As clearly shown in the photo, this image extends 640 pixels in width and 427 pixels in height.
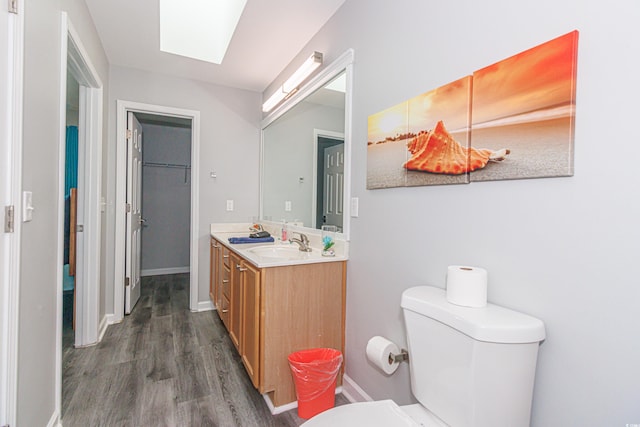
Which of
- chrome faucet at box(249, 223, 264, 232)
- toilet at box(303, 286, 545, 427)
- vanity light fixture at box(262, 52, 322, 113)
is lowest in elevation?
toilet at box(303, 286, 545, 427)

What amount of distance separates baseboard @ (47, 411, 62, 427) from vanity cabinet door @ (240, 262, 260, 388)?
0.91 m

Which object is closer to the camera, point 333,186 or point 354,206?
point 354,206

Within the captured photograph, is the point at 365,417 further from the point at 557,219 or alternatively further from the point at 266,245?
the point at 266,245

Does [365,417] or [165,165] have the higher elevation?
[165,165]

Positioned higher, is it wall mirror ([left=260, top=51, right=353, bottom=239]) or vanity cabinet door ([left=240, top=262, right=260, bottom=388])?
wall mirror ([left=260, top=51, right=353, bottom=239])

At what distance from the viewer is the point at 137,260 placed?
3.31m

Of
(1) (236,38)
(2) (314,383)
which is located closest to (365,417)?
(2) (314,383)

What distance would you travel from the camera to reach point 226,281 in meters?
2.47

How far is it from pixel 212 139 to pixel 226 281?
5.06 ft

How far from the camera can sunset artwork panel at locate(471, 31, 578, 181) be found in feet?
2.78

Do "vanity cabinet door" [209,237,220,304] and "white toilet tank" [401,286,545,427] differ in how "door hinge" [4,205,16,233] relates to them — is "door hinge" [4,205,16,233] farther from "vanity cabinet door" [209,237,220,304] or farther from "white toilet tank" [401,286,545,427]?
"vanity cabinet door" [209,237,220,304]

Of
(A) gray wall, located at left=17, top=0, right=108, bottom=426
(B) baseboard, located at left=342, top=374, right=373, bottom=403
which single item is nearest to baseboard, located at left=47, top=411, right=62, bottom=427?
(A) gray wall, located at left=17, top=0, right=108, bottom=426

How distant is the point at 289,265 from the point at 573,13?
147cm

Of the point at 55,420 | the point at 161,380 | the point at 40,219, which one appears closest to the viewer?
the point at 40,219
